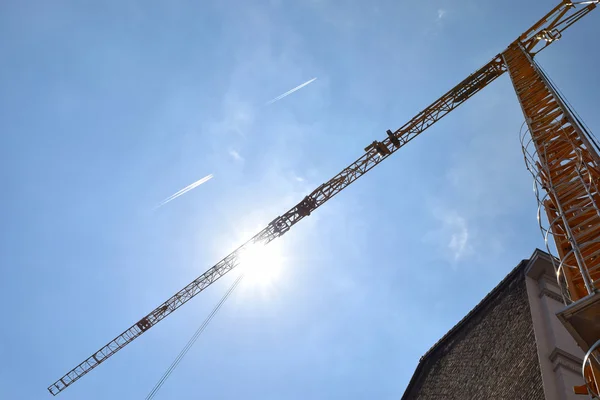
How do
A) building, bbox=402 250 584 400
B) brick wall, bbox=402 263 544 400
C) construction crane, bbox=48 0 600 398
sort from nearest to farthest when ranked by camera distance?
1. construction crane, bbox=48 0 600 398
2. building, bbox=402 250 584 400
3. brick wall, bbox=402 263 544 400

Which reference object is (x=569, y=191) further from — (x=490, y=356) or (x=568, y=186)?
(x=490, y=356)

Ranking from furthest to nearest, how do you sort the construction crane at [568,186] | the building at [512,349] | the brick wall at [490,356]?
1. the brick wall at [490,356]
2. the building at [512,349]
3. the construction crane at [568,186]

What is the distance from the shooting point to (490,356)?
15.7 meters

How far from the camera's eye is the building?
1227 centimetres

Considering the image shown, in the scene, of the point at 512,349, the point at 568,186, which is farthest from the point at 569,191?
the point at 512,349

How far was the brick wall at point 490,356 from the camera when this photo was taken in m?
13.5

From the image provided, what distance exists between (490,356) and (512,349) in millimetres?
1311

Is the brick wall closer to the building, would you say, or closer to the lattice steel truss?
the building

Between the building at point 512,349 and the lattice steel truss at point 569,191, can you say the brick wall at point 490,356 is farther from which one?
the lattice steel truss at point 569,191

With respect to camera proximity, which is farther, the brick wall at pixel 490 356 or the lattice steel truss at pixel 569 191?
the brick wall at pixel 490 356

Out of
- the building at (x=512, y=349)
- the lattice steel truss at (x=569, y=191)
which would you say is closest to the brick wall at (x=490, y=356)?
the building at (x=512, y=349)

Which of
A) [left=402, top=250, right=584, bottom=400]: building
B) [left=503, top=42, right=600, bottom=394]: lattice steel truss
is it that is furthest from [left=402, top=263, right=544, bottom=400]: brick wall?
[left=503, top=42, right=600, bottom=394]: lattice steel truss

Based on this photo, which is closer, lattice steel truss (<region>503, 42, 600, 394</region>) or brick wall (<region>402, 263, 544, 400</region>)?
lattice steel truss (<region>503, 42, 600, 394</region>)

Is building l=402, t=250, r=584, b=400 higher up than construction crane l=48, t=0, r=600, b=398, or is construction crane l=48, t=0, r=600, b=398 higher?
construction crane l=48, t=0, r=600, b=398
